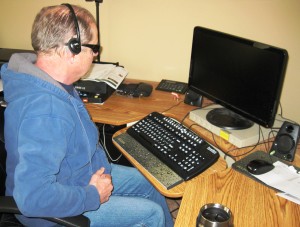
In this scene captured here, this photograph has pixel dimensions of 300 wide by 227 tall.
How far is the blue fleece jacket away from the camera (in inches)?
34.5

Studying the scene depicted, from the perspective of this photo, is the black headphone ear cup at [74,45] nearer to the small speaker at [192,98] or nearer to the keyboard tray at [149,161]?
the keyboard tray at [149,161]

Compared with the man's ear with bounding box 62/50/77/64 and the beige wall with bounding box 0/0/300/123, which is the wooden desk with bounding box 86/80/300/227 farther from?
the beige wall with bounding box 0/0/300/123

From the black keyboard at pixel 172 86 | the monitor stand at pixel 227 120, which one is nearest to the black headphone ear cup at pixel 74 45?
the monitor stand at pixel 227 120

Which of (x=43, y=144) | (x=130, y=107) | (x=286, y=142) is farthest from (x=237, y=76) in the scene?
(x=43, y=144)

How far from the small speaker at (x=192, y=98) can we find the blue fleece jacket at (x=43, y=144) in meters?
0.72

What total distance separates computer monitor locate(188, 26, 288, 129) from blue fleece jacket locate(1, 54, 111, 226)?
2.09 ft

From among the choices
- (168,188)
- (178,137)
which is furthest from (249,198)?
(178,137)

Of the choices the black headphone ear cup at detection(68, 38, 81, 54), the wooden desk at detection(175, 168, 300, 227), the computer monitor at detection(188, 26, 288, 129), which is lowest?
the wooden desk at detection(175, 168, 300, 227)

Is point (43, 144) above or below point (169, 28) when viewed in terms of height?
below

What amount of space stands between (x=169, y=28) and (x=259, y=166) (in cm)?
110

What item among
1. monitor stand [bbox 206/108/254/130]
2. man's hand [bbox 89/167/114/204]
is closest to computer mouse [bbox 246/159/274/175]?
monitor stand [bbox 206/108/254/130]

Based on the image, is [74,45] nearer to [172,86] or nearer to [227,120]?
[227,120]

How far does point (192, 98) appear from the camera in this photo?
169cm

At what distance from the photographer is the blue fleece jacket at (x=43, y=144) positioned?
0.88 meters
